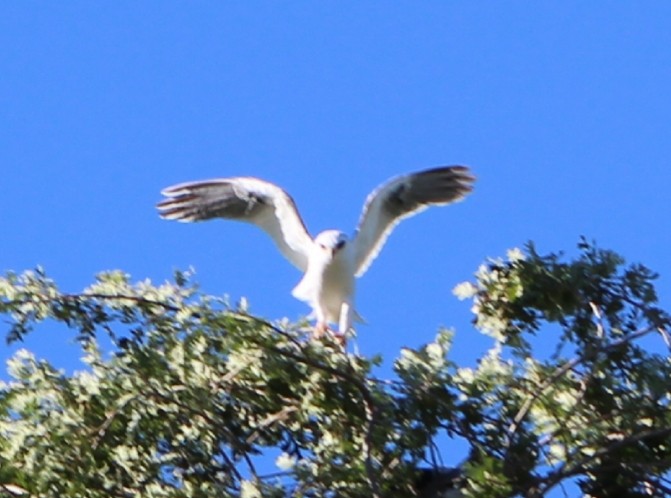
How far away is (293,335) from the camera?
29.9ft

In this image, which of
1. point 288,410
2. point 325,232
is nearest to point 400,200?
point 325,232

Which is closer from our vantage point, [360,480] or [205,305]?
[360,480]

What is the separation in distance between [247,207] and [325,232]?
63 centimetres

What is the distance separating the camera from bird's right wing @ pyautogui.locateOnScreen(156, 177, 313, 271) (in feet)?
44.9

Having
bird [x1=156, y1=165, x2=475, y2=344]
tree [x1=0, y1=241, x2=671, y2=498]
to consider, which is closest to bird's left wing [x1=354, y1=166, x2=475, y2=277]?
bird [x1=156, y1=165, x2=475, y2=344]

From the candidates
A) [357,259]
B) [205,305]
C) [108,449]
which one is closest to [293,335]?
[205,305]

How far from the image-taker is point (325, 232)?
44.4 feet

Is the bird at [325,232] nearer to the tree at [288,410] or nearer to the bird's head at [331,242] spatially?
the bird's head at [331,242]

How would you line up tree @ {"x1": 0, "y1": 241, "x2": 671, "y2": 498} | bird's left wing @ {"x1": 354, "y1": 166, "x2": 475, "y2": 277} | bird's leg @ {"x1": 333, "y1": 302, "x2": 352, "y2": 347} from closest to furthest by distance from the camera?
1. tree @ {"x1": 0, "y1": 241, "x2": 671, "y2": 498}
2. bird's leg @ {"x1": 333, "y1": 302, "x2": 352, "y2": 347}
3. bird's left wing @ {"x1": 354, "y1": 166, "x2": 475, "y2": 277}

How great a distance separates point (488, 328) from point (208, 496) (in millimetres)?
2125

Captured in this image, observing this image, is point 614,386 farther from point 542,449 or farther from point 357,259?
point 357,259

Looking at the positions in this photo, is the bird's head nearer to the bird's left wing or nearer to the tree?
the bird's left wing

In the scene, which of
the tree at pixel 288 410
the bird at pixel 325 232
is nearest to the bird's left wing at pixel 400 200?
the bird at pixel 325 232

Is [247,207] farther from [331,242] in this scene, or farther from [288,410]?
[288,410]
